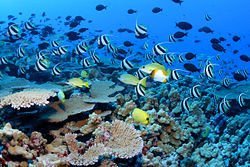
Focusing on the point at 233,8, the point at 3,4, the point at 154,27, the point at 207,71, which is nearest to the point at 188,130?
the point at 207,71

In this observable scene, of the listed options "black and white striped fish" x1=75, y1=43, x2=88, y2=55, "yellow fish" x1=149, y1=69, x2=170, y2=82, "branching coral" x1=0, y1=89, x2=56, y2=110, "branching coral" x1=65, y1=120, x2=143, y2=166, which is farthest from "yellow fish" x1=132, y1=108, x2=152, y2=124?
"black and white striped fish" x1=75, y1=43, x2=88, y2=55

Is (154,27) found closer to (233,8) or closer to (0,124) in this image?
(233,8)

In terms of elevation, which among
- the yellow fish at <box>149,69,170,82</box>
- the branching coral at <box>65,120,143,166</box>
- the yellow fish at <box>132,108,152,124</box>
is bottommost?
the branching coral at <box>65,120,143,166</box>

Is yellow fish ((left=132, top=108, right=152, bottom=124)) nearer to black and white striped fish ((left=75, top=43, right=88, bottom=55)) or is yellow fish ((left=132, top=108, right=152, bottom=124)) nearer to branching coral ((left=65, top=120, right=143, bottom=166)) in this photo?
branching coral ((left=65, top=120, right=143, bottom=166))

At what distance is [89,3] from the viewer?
135250mm

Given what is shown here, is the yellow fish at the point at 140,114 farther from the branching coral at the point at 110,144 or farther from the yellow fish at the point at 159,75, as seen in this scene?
the yellow fish at the point at 159,75

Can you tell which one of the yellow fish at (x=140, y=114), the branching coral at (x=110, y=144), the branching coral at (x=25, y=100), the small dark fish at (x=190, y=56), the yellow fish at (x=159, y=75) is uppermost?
the yellow fish at (x=159, y=75)

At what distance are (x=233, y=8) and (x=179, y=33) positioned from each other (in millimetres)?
156135

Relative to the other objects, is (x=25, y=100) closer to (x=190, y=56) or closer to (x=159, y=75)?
(x=159, y=75)

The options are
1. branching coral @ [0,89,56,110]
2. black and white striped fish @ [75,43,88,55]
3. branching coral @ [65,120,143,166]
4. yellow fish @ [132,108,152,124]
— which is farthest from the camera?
black and white striped fish @ [75,43,88,55]

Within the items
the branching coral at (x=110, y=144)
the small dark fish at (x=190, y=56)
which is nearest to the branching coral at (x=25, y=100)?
the branching coral at (x=110, y=144)

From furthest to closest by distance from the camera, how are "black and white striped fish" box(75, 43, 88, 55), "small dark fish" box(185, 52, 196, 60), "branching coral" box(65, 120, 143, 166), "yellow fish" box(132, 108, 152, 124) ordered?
"small dark fish" box(185, 52, 196, 60)
"black and white striped fish" box(75, 43, 88, 55)
"yellow fish" box(132, 108, 152, 124)
"branching coral" box(65, 120, 143, 166)

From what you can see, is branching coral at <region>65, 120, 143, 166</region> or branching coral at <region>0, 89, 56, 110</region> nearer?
branching coral at <region>65, 120, 143, 166</region>

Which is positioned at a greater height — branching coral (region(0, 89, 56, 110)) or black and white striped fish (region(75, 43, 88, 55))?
branching coral (region(0, 89, 56, 110))
